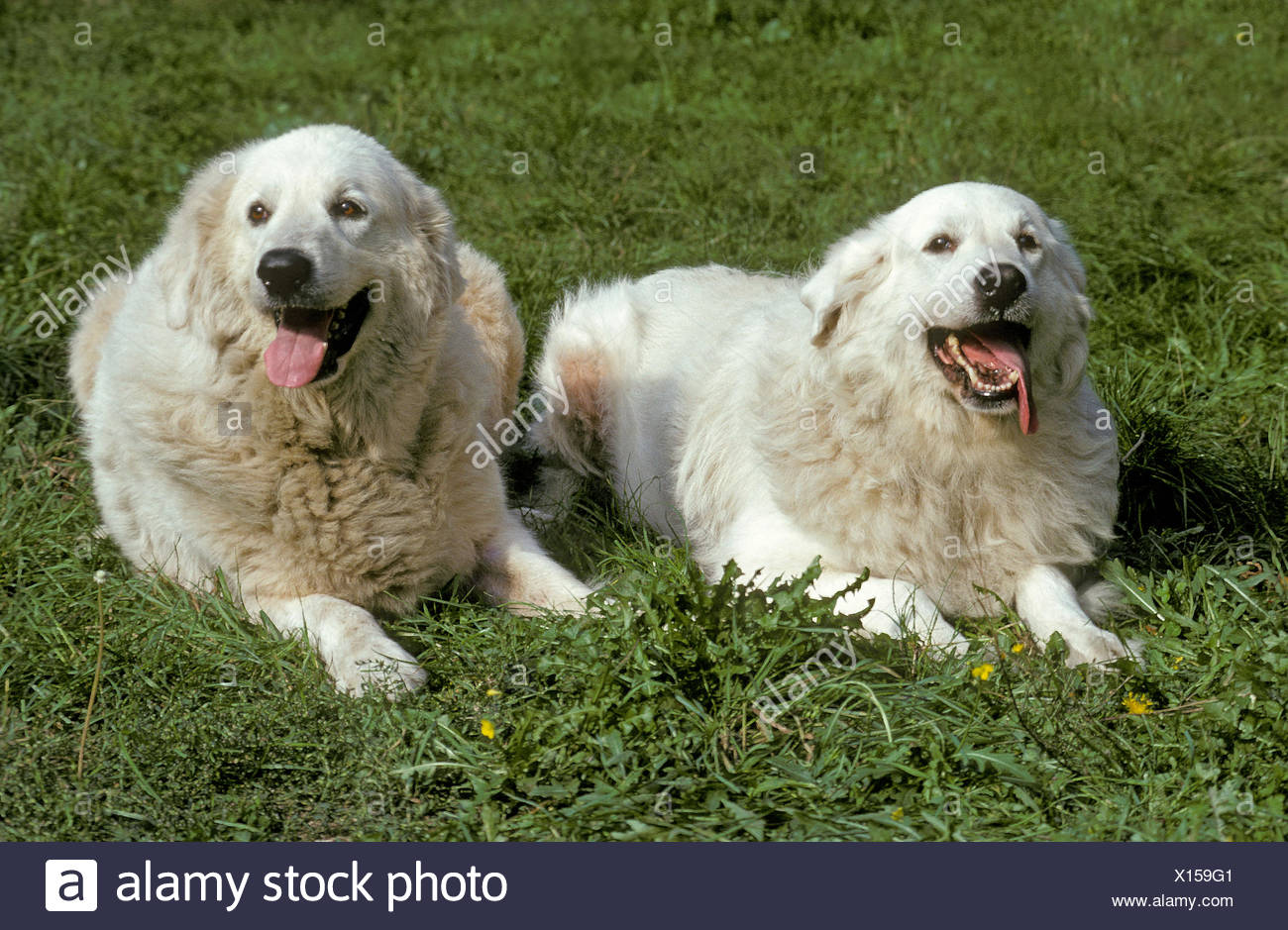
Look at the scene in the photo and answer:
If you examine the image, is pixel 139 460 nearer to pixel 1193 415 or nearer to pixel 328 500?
pixel 328 500

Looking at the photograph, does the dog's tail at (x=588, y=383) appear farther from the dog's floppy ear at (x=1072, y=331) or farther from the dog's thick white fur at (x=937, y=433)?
the dog's floppy ear at (x=1072, y=331)

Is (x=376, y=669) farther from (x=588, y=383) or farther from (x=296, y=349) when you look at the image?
(x=588, y=383)

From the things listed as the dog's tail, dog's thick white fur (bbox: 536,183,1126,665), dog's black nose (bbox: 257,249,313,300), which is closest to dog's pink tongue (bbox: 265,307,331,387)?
dog's black nose (bbox: 257,249,313,300)

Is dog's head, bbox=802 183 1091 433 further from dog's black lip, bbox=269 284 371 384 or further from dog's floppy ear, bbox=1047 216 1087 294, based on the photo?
dog's black lip, bbox=269 284 371 384

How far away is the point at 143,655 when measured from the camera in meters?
3.83

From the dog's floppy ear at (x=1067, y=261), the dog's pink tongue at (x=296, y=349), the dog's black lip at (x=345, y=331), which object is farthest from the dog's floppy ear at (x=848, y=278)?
the dog's pink tongue at (x=296, y=349)

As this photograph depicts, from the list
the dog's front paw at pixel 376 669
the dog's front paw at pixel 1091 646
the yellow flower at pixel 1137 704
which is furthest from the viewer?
the dog's front paw at pixel 1091 646

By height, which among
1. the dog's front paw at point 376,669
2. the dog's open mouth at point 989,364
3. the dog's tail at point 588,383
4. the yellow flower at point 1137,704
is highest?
the dog's open mouth at point 989,364

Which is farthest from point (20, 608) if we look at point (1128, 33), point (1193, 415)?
point (1128, 33)

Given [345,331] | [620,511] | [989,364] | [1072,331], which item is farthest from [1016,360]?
[345,331]

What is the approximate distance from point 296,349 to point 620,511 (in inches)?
63.4

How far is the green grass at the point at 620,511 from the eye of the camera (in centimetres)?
314

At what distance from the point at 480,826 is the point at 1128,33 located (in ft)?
26.1

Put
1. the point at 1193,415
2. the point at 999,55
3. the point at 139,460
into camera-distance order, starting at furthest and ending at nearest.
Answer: the point at 999,55 < the point at 1193,415 < the point at 139,460
